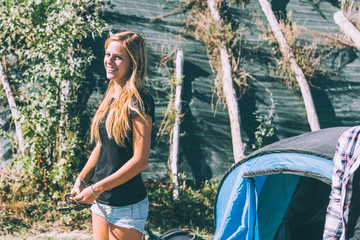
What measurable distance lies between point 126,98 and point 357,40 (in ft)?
18.1

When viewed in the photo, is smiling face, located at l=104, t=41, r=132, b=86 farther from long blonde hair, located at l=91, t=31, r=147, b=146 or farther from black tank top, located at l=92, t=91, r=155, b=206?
black tank top, located at l=92, t=91, r=155, b=206

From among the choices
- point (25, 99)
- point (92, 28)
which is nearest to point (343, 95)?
point (92, 28)

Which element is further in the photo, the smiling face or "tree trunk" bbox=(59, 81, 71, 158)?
"tree trunk" bbox=(59, 81, 71, 158)

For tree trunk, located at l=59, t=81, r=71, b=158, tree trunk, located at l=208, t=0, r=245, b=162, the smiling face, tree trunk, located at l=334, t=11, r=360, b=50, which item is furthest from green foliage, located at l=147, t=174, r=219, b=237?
tree trunk, located at l=334, t=11, r=360, b=50

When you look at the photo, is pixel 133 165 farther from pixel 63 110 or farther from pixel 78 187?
pixel 63 110

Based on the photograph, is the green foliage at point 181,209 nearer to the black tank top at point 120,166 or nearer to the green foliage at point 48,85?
the green foliage at point 48,85

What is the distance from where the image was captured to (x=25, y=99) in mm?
5516

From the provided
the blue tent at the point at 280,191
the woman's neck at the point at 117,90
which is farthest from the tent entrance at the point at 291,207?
the woman's neck at the point at 117,90

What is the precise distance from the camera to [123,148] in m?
2.09

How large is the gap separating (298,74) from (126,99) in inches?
186

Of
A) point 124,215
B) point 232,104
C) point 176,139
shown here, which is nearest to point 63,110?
point 176,139

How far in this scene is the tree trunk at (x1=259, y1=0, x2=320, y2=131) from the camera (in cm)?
611

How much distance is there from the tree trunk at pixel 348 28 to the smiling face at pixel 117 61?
5.39 m

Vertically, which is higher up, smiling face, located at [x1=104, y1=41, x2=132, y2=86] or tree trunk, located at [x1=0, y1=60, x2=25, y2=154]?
smiling face, located at [x1=104, y1=41, x2=132, y2=86]
